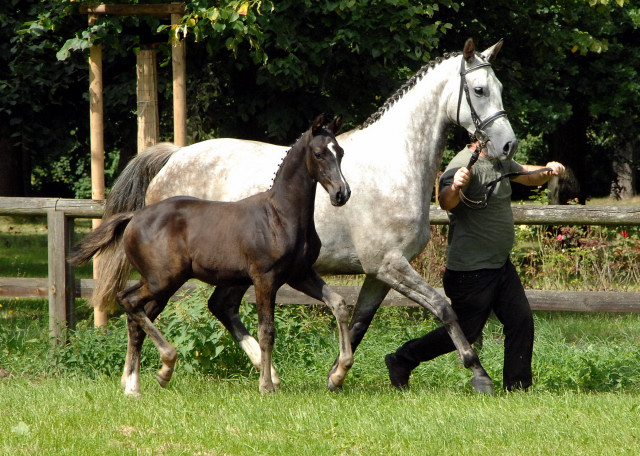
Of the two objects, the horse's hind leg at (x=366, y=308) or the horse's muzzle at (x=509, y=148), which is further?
the horse's hind leg at (x=366, y=308)

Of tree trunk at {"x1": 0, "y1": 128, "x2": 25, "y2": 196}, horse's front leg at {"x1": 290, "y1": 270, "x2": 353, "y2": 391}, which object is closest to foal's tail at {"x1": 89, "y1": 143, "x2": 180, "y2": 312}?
horse's front leg at {"x1": 290, "y1": 270, "x2": 353, "y2": 391}

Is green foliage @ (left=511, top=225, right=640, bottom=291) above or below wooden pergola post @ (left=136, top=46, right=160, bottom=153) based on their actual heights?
below

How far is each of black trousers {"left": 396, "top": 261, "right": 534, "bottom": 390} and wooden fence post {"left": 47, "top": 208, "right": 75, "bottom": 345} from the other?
3371 mm

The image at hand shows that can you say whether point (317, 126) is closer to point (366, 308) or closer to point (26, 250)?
point (366, 308)

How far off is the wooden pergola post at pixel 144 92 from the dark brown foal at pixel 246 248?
1.84 m

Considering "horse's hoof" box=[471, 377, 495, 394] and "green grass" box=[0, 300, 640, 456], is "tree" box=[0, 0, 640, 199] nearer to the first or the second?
"green grass" box=[0, 300, 640, 456]

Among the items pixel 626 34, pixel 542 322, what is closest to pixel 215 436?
pixel 542 322

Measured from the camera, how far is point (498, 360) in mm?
6746

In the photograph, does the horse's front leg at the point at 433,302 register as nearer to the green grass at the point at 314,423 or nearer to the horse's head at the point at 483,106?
the green grass at the point at 314,423

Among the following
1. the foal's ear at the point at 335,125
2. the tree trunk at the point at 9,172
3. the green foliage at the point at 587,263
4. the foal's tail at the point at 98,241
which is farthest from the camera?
the tree trunk at the point at 9,172

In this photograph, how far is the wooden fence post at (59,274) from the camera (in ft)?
24.0

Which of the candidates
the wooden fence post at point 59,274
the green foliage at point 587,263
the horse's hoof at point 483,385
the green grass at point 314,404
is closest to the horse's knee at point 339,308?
the green grass at point 314,404

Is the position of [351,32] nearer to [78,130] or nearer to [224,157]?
[224,157]

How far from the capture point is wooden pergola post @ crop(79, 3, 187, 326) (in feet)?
24.1
